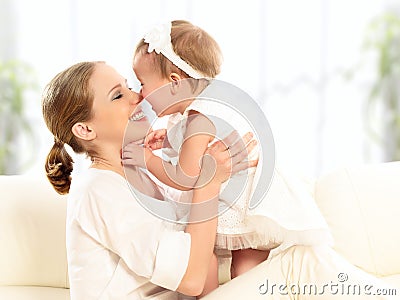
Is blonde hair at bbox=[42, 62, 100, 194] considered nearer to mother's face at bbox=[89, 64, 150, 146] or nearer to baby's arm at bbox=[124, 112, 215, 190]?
mother's face at bbox=[89, 64, 150, 146]

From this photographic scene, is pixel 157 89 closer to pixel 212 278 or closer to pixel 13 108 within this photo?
pixel 212 278

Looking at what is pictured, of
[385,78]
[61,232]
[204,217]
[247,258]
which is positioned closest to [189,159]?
[204,217]

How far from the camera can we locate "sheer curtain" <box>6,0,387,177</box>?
9.84ft

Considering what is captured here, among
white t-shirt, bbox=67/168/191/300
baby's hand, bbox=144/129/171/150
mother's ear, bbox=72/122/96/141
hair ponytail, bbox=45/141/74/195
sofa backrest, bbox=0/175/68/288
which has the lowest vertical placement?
sofa backrest, bbox=0/175/68/288

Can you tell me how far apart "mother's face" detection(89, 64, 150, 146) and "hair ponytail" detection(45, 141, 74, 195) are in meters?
0.13

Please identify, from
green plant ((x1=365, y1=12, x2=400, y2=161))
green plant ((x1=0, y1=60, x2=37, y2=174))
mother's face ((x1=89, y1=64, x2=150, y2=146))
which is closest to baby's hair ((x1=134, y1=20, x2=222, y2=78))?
mother's face ((x1=89, y1=64, x2=150, y2=146))

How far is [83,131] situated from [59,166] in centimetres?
15

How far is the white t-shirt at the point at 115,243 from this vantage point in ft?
4.81

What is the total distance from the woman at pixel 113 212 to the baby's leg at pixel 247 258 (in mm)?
166

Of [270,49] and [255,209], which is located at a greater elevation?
[270,49]

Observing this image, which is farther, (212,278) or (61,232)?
(61,232)

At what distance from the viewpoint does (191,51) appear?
5.35ft

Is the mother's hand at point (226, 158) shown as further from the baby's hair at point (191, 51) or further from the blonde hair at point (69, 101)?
the blonde hair at point (69, 101)

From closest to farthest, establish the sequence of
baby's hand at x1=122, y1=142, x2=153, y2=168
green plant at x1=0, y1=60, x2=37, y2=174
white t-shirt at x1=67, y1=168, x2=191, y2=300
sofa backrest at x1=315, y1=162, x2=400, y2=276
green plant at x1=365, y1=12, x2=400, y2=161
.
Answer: white t-shirt at x1=67, y1=168, x2=191, y2=300 → baby's hand at x1=122, y1=142, x2=153, y2=168 → sofa backrest at x1=315, y1=162, x2=400, y2=276 → green plant at x1=0, y1=60, x2=37, y2=174 → green plant at x1=365, y1=12, x2=400, y2=161
